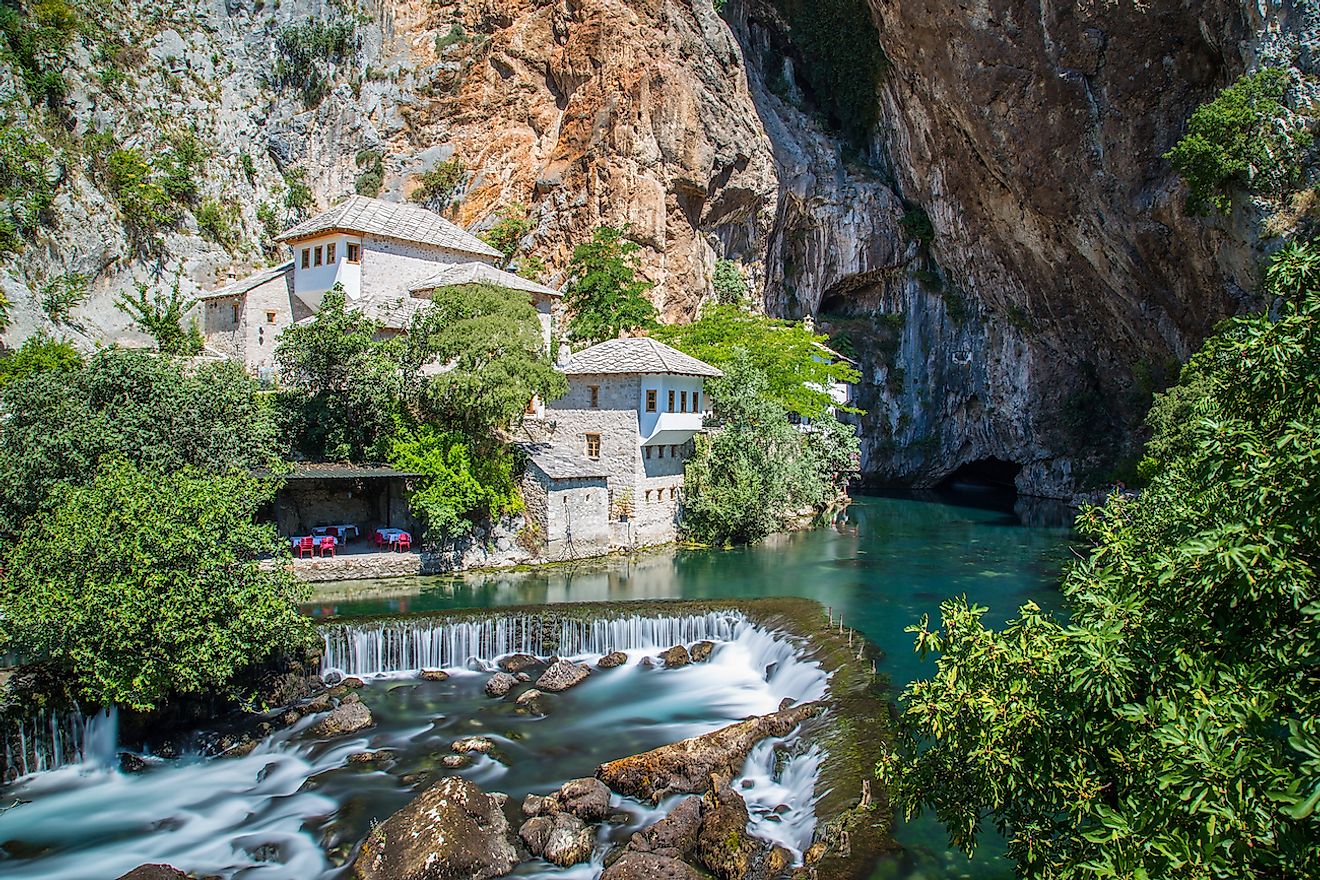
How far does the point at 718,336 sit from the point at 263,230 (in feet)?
77.2

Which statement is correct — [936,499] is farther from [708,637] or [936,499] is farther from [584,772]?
[584,772]

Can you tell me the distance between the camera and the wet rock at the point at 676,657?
1828cm

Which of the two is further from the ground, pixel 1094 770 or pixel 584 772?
pixel 1094 770

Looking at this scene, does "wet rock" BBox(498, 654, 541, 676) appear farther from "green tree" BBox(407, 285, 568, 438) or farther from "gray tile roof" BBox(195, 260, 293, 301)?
"gray tile roof" BBox(195, 260, 293, 301)

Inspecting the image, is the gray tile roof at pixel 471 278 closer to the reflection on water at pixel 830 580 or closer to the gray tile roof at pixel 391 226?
the gray tile roof at pixel 391 226

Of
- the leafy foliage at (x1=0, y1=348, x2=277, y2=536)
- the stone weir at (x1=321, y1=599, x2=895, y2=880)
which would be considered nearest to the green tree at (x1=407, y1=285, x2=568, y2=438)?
the leafy foliage at (x1=0, y1=348, x2=277, y2=536)

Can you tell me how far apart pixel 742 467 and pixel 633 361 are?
5.34 m

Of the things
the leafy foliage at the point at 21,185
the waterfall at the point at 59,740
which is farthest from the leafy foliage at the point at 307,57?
the waterfall at the point at 59,740

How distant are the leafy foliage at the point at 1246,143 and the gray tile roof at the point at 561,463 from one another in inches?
752

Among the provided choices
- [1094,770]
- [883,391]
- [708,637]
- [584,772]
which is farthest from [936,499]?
[1094,770]

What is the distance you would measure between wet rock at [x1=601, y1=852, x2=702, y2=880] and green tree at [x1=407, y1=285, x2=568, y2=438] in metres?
15.3

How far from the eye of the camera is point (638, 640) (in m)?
19.2

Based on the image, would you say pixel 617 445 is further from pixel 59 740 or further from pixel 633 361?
pixel 59 740

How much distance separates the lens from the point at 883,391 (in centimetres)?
4953
